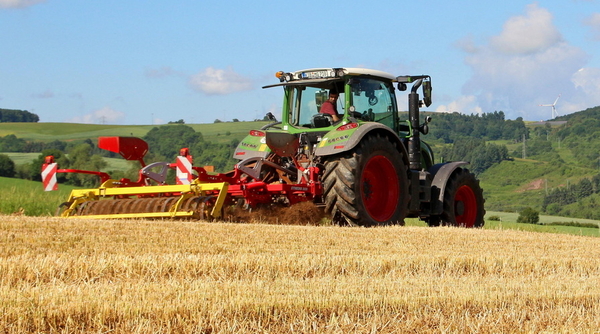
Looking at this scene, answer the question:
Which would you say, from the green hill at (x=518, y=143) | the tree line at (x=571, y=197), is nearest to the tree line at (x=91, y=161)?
the green hill at (x=518, y=143)

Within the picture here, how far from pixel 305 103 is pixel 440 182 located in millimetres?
2324

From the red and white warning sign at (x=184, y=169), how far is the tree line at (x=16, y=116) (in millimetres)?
75628

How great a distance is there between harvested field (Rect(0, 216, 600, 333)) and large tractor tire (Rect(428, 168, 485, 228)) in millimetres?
2746

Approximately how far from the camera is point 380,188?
33.8 ft

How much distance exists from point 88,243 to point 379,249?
2.66 metres

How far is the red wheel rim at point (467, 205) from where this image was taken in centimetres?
1195

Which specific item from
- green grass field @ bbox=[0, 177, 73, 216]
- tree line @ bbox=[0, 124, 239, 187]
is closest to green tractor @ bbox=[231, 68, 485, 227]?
tree line @ bbox=[0, 124, 239, 187]

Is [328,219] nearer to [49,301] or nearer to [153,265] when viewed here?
[153,265]

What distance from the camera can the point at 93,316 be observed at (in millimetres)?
3922

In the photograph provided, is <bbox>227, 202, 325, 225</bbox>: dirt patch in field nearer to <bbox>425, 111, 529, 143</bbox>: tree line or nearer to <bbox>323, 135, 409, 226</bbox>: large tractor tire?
<bbox>323, 135, 409, 226</bbox>: large tractor tire

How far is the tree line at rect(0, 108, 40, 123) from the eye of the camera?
82.8m

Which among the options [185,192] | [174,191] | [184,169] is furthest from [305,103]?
[174,191]

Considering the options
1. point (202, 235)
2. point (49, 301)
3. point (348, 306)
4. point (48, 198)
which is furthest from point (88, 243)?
point (48, 198)

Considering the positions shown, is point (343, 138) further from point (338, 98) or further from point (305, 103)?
point (305, 103)
